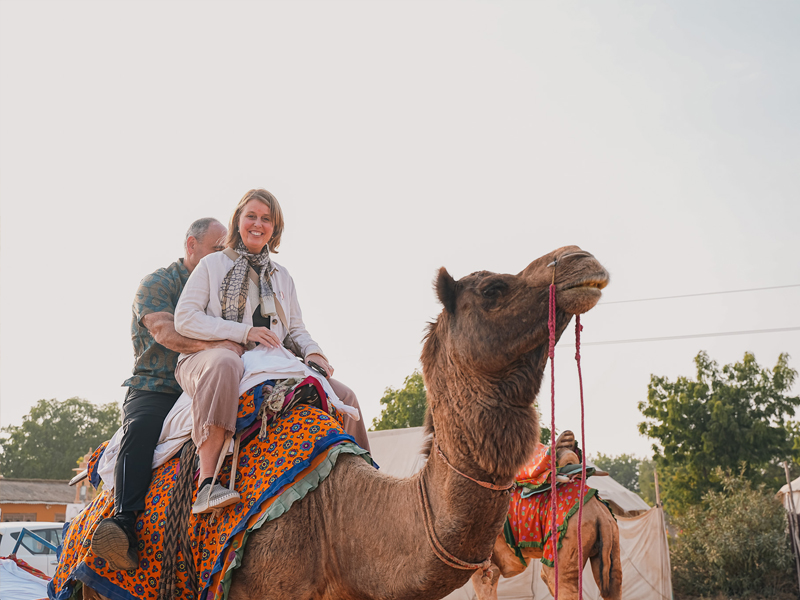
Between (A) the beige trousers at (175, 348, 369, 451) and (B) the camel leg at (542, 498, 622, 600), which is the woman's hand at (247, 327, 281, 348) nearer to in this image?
(A) the beige trousers at (175, 348, 369, 451)

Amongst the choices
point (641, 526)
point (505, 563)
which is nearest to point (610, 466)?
point (641, 526)

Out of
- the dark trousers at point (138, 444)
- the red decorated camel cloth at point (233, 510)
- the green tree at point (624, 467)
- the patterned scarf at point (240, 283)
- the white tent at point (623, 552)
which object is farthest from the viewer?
the green tree at point (624, 467)

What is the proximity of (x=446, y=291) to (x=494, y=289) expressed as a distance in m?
0.27

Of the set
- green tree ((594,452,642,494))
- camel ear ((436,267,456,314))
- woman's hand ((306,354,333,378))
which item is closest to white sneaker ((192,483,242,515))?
woman's hand ((306,354,333,378))

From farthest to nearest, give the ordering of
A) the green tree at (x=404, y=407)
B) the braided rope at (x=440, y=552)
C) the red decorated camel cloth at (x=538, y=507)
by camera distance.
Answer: the green tree at (x=404, y=407) < the red decorated camel cloth at (x=538, y=507) < the braided rope at (x=440, y=552)

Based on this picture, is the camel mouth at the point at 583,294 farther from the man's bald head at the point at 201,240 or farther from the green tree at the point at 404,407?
the green tree at the point at 404,407

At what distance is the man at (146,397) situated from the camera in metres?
3.41

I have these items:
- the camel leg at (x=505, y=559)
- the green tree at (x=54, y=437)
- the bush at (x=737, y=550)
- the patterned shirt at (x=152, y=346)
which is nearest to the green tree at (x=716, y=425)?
the bush at (x=737, y=550)

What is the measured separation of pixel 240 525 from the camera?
3.17 meters

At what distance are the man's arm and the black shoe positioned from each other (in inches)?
38.2

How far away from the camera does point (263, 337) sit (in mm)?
3812

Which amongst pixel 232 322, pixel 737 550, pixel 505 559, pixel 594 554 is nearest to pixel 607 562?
pixel 594 554

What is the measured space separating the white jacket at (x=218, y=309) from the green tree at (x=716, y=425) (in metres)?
30.7

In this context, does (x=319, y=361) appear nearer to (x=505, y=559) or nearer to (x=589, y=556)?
(x=589, y=556)
